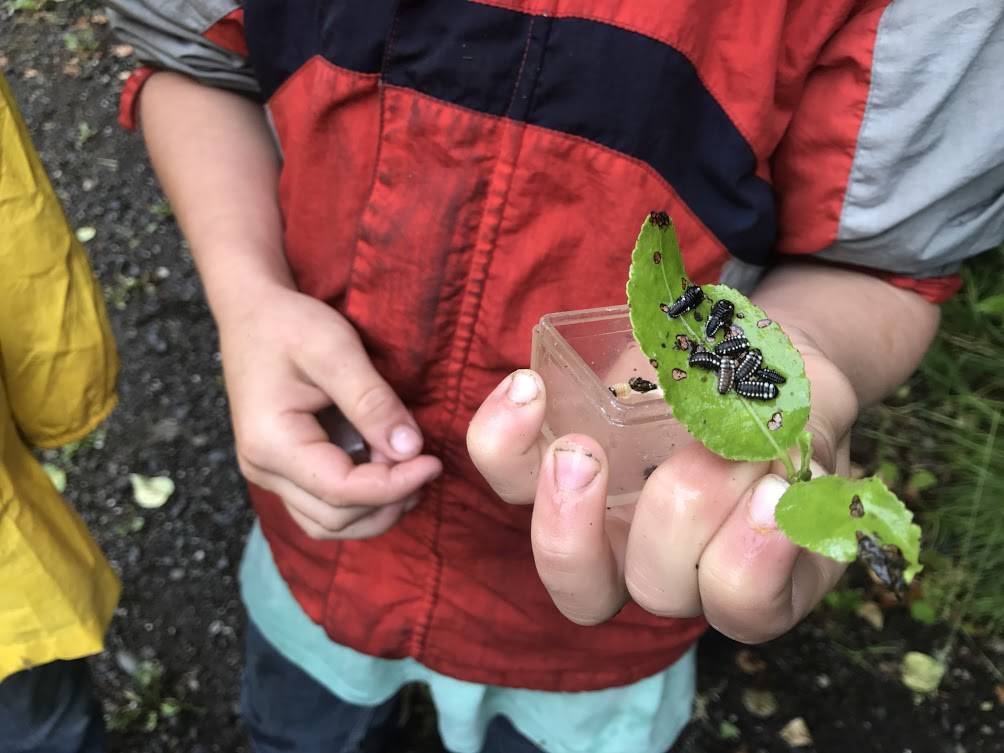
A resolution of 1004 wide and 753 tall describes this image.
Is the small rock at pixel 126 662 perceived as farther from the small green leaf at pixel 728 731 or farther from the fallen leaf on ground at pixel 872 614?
the fallen leaf on ground at pixel 872 614

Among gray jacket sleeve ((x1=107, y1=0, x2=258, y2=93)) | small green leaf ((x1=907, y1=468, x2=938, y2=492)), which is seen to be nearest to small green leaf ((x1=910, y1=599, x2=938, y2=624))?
small green leaf ((x1=907, y1=468, x2=938, y2=492))

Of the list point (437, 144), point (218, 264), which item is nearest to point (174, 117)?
point (218, 264)

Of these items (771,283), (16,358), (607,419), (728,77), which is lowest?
(16,358)

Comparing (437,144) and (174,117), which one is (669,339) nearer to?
(437,144)

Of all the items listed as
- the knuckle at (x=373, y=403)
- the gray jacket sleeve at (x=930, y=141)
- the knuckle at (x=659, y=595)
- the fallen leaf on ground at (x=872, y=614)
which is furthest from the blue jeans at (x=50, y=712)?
the fallen leaf on ground at (x=872, y=614)

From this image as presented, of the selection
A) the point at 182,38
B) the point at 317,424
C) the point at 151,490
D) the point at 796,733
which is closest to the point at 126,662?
the point at 151,490

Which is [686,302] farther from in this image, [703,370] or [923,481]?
[923,481]

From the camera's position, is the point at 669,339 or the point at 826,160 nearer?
the point at 669,339
